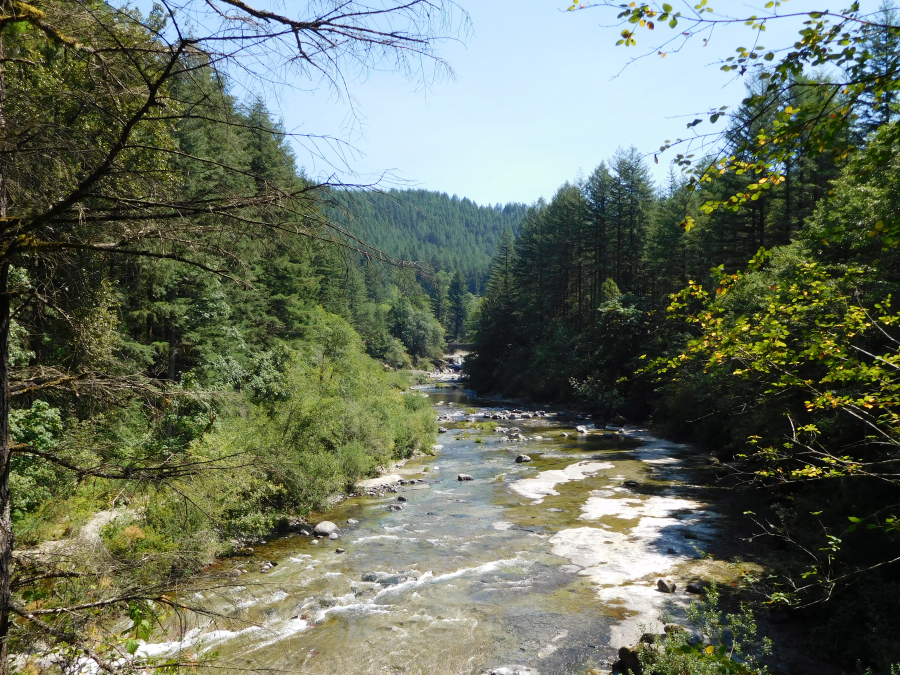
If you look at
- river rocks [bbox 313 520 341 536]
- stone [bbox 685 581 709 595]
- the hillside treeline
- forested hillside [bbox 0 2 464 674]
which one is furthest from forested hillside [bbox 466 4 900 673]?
river rocks [bbox 313 520 341 536]

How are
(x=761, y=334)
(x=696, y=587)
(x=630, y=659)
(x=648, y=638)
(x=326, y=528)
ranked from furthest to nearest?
(x=326, y=528), (x=696, y=587), (x=648, y=638), (x=630, y=659), (x=761, y=334)

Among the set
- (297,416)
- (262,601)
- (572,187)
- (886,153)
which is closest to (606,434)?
(297,416)

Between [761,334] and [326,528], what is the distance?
13.0 m

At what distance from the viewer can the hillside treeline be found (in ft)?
14.3

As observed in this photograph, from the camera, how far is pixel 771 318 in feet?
15.5

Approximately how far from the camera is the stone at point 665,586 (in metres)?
10.5

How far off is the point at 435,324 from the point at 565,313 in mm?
35412

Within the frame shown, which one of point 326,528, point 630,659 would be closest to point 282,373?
point 326,528

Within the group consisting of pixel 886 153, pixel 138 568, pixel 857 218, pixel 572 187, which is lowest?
pixel 138 568

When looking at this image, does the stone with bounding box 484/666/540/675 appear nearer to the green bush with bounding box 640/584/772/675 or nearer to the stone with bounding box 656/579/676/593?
the green bush with bounding box 640/584/772/675

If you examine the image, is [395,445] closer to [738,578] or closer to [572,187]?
[738,578]

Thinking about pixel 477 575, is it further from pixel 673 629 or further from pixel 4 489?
pixel 4 489

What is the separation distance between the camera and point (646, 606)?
9.96 meters

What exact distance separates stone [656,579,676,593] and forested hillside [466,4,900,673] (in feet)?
5.93
